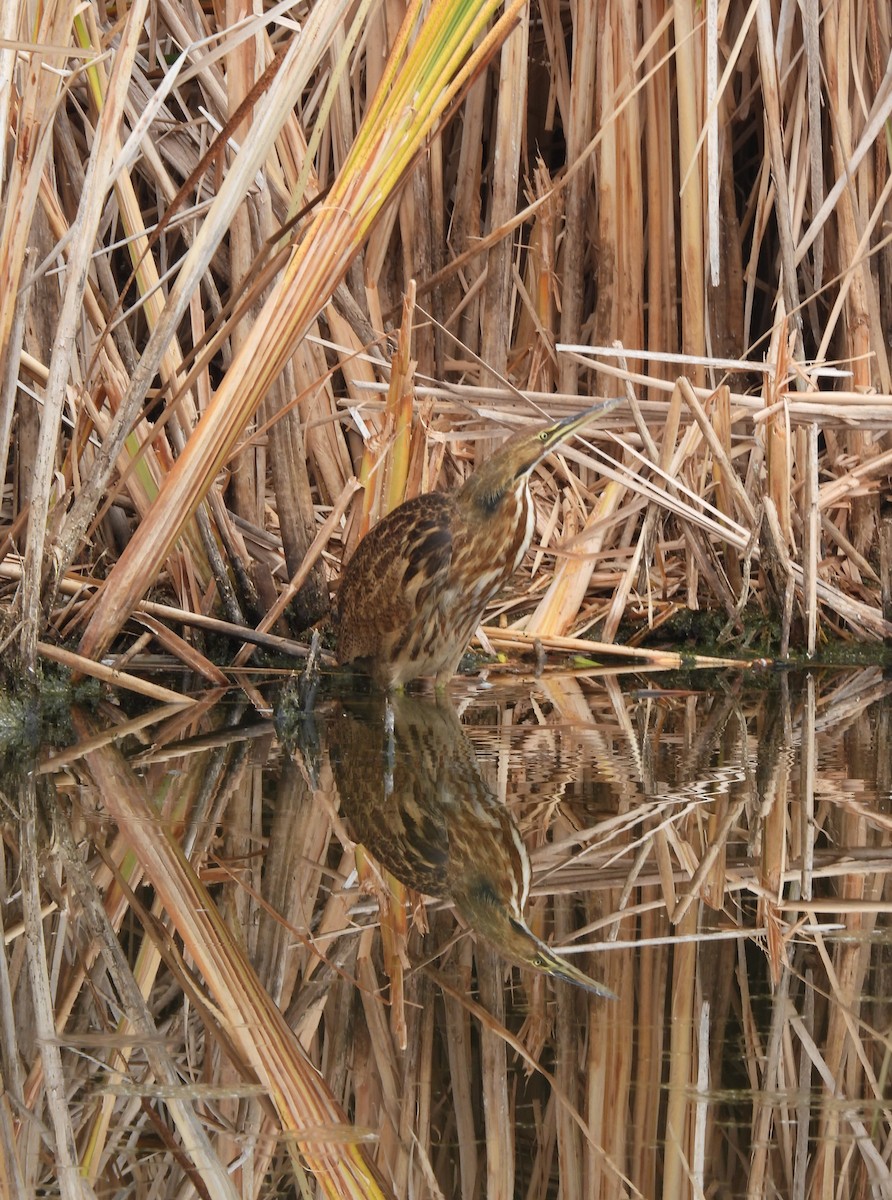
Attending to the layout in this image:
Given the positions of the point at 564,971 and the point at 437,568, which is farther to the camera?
the point at 437,568

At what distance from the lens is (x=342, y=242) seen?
2.94 meters

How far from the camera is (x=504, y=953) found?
1.58m

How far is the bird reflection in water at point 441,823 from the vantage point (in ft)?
5.55

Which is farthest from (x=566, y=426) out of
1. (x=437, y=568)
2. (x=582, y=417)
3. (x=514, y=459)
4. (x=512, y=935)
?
(x=512, y=935)

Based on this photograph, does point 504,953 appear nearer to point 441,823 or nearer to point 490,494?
point 441,823

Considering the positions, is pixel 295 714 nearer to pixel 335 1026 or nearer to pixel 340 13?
pixel 340 13

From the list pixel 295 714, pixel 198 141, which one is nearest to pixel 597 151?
pixel 198 141

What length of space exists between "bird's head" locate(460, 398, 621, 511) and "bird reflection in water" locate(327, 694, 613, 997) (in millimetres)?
736

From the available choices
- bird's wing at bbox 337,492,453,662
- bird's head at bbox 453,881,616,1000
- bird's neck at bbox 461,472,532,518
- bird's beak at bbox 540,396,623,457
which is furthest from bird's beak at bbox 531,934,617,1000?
bird's beak at bbox 540,396,623,457

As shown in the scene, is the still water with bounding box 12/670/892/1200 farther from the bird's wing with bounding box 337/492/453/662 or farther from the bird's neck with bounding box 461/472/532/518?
the bird's neck with bounding box 461/472/532/518

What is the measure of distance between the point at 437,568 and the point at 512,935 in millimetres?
2011

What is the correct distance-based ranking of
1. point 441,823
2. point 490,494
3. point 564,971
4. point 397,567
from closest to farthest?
point 564,971, point 441,823, point 397,567, point 490,494

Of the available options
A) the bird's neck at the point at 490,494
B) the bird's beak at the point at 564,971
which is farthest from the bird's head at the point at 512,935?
the bird's neck at the point at 490,494

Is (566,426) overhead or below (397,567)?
overhead
